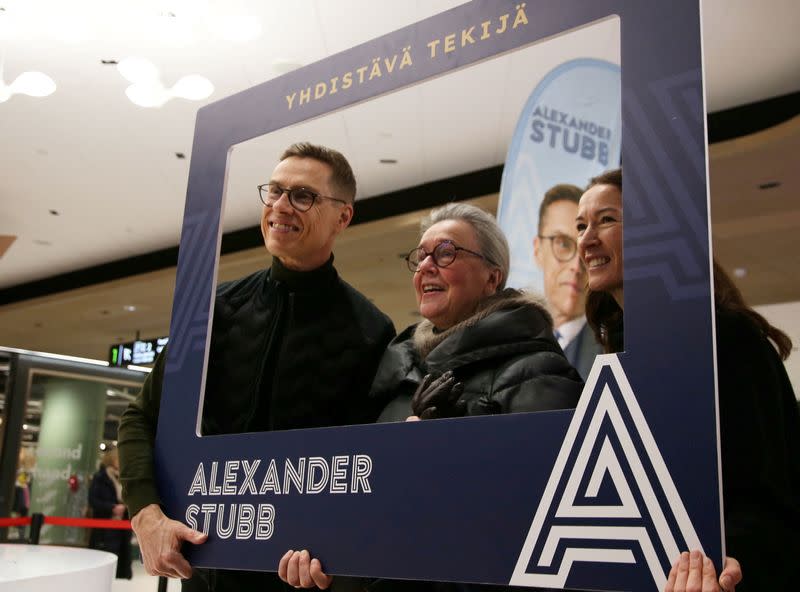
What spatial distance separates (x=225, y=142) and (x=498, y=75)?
2.48ft

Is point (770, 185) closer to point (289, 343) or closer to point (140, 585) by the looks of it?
point (289, 343)

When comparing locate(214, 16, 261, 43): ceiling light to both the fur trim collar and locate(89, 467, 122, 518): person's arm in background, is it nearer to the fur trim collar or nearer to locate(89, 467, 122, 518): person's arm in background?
the fur trim collar

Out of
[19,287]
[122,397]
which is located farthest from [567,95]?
[19,287]

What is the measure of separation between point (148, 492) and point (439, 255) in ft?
2.84

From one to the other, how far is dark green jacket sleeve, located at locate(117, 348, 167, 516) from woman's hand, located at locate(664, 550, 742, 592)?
1194mm

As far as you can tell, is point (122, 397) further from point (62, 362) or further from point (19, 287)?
point (19, 287)

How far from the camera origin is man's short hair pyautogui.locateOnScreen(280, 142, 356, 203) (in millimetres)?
1904

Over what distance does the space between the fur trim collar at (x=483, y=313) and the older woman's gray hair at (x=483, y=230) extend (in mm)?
73

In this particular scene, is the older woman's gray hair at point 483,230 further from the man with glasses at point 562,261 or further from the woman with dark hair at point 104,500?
the woman with dark hair at point 104,500

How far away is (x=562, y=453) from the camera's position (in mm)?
1264

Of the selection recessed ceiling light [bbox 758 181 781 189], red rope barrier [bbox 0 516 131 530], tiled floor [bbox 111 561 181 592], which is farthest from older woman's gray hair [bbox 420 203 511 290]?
tiled floor [bbox 111 561 181 592]

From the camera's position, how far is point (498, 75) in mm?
2188

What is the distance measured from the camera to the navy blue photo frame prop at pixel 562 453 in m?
1.17

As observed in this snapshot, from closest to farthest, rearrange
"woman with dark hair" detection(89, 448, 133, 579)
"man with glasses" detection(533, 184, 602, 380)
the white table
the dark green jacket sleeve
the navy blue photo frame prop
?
the navy blue photo frame prop < the dark green jacket sleeve < the white table < "man with glasses" detection(533, 184, 602, 380) < "woman with dark hair" detection(89, 448, 133, 579)
